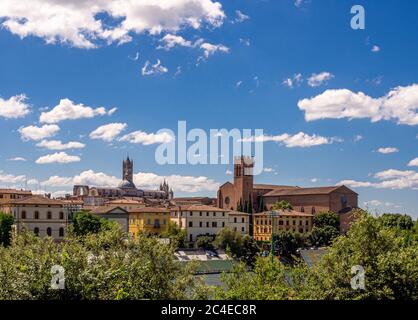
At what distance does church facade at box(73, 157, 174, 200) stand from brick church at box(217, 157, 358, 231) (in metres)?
45.1

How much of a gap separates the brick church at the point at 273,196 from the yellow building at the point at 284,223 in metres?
7.25

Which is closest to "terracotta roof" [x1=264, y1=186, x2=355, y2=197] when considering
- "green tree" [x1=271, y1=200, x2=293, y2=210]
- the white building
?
"green tree" [x1=271, y1=200, x2=293, y2=210]

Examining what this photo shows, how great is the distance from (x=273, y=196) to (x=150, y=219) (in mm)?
35386

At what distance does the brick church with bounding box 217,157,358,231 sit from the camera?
9762cm

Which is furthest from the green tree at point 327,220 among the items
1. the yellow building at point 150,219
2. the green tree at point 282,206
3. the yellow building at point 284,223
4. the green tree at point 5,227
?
the green tree at point 5,227

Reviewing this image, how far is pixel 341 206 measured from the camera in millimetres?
97562

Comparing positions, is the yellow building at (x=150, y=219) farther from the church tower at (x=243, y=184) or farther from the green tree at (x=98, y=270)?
the green tree at (x=98, y=270)

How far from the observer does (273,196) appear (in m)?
106

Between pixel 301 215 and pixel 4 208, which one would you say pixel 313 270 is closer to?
pixel 4 208

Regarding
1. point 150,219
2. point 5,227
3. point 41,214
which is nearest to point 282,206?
point 150,219

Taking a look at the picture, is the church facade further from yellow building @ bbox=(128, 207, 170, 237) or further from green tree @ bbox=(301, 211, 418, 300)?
green tree @ bbox=(301, 211, 418, 300)

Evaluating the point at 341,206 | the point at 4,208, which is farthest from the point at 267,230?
the point at 4,208
